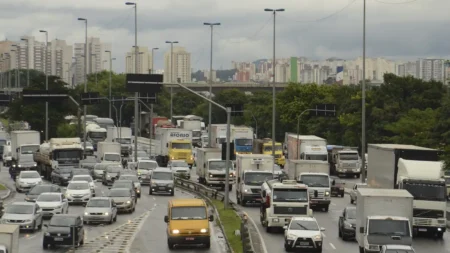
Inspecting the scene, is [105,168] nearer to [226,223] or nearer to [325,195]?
[325,195]

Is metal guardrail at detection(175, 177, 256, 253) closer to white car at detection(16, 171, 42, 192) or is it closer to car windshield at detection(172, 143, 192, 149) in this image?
white car at detection(16, 171, 42, 192)

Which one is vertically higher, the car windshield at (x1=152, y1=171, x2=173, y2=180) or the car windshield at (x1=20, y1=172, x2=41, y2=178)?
the car windshield at (x1=152, y1=171, x2=173, y2=180)

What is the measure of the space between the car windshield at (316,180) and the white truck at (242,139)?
44.9 metres

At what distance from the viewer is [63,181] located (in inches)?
2876

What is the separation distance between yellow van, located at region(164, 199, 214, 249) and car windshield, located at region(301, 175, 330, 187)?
16151 mm

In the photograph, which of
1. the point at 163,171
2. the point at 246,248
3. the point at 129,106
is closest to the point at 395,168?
the point at 246,248

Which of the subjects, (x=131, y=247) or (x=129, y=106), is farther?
(x=129, y=106)

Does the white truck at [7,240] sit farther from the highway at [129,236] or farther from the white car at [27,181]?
the white car at [27,181]

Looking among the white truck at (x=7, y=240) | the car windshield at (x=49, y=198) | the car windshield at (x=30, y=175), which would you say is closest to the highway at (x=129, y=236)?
the car windshield at (x=49, y=198)

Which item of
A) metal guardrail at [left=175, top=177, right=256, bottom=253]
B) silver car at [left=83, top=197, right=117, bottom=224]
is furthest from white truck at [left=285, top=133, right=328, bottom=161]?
silver car at [left=83, top=197, right=117, bottom=224]

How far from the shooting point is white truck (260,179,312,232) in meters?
44.3

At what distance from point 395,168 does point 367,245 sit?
11.3 metres

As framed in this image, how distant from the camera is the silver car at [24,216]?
144ft

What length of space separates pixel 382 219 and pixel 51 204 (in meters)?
19.9
